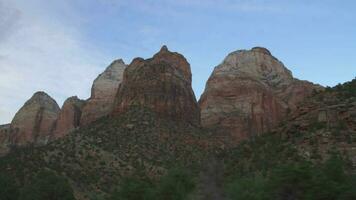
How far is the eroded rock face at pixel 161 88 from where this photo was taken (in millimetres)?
96250

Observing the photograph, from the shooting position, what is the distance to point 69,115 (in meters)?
139

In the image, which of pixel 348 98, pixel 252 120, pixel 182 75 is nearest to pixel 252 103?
pixel 252 120

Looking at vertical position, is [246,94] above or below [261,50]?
below

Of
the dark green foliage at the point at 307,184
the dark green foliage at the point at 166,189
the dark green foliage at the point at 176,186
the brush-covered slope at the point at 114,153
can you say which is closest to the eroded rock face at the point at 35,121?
the brush-covered slope at the point at 114,153

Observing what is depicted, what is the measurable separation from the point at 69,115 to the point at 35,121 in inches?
569

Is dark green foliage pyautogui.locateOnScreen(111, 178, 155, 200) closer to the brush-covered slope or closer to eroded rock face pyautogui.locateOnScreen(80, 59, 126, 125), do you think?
the brush-covered slope

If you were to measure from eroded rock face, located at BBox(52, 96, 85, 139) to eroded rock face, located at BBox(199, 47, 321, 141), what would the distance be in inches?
1030

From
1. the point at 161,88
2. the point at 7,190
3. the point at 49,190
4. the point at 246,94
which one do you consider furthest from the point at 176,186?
the point at 246,94

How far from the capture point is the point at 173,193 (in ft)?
134

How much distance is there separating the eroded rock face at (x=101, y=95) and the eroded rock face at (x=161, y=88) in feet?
73.5

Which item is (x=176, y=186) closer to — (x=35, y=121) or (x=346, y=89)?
(x=346, y=89)

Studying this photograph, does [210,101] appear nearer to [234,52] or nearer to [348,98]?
[234,52]

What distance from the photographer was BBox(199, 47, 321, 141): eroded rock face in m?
→ 126

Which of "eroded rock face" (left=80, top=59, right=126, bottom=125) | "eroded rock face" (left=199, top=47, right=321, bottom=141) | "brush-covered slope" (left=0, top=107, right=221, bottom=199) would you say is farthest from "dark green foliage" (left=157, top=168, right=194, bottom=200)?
"eroded rock face" (left=80, top=59, right=126, bottom=125)
